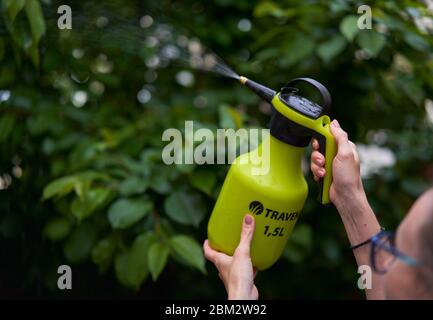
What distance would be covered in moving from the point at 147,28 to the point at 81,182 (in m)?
0.72

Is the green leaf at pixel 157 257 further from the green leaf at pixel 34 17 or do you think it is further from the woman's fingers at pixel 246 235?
the green leaf at pixel 34 17

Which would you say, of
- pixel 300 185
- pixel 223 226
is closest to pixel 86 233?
pixel 223 226

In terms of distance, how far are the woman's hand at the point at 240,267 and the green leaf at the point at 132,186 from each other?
0.49 metres

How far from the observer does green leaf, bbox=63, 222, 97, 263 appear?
195 centimetres

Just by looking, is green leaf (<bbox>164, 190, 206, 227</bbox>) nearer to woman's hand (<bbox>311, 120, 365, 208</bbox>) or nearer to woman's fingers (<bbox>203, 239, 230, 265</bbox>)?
woman's fingers (<bbox>203, 239, 230, 265</bbox>)

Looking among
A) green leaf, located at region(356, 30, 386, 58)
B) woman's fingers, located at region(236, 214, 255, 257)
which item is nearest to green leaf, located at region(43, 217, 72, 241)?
woman's fingers, located at region(236, 214, 255, 257)

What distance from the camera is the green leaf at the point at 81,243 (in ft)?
6.41

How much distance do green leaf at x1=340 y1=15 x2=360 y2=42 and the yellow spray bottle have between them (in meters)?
0.58

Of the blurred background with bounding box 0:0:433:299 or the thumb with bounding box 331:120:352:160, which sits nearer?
the thumb with bounding box 331:120:352:160

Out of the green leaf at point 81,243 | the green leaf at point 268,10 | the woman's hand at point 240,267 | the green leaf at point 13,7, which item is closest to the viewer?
the woman's hand at point 240,267

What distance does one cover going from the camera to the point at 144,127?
2.12 metres

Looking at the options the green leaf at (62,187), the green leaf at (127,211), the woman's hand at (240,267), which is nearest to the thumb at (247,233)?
the woman's hand at (240,267)

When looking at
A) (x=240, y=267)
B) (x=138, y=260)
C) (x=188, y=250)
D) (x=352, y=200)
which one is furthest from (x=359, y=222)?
(x=138, y=260)

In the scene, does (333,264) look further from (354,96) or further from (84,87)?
(84,87)
